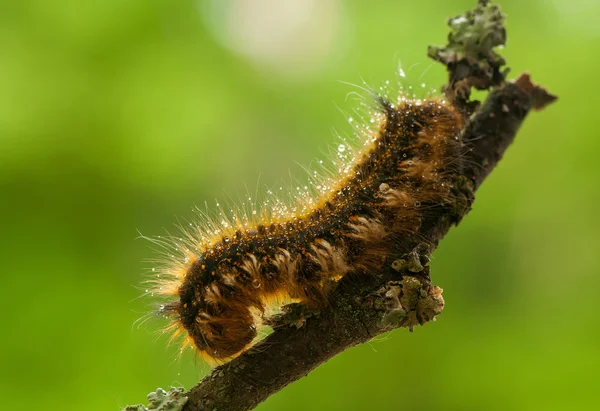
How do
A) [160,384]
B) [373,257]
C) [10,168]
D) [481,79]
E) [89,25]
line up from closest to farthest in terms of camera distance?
[373,257], [481,79], [160,384], [10,168], [89,25]

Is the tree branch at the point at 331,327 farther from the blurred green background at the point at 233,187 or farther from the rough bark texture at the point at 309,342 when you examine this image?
the blurred green background at the point at 233,187

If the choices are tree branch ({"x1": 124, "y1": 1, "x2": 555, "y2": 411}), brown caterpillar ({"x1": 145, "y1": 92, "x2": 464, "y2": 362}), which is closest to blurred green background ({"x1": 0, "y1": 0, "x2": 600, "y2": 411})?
brown caterpillar ({"x1": 145, "y1": 92, "x2": 464, "y2": 362})

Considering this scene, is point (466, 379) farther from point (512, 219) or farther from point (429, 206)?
point (429, 206)

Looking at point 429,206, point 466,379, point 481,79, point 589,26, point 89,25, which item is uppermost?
point 89,25

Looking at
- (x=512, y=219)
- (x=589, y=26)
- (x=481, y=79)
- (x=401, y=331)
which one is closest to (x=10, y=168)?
(x=401, y=331)

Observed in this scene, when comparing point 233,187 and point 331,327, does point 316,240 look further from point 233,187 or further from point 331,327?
point 233,187

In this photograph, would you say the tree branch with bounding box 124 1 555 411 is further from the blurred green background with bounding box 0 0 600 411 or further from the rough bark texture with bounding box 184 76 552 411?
the blurred green background with bounding box 0 0 600 411

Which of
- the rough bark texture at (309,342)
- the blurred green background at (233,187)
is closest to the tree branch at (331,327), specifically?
the rough bark texture at (309,342)
